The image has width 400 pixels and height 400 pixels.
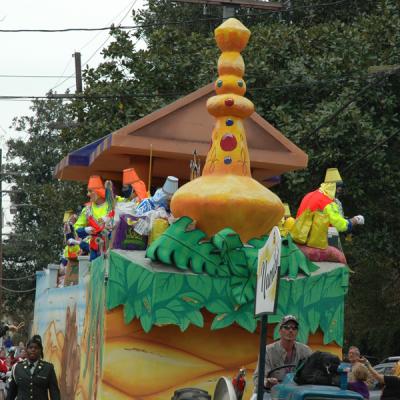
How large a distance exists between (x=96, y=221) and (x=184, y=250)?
3.45m

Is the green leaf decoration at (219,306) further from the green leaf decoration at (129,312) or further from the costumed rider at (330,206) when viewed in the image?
the costumed rider at (330,206)

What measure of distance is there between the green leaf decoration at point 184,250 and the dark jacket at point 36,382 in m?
1.79

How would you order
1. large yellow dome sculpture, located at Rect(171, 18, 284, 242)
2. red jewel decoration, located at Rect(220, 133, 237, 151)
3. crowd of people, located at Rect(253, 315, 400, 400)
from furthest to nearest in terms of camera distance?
red jewel decoration, located at Rect(220, 133, 237, 151) < large yellow dome sculpture, located at Rect(171, 18, 284, 242) < crowd of people, located at Rect(253, 315, 400, 400)

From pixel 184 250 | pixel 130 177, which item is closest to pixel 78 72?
pixel 130 177

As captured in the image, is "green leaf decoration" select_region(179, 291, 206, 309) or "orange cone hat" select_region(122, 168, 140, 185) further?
"orange cone hat" select_region(122, 168, 140, 185)

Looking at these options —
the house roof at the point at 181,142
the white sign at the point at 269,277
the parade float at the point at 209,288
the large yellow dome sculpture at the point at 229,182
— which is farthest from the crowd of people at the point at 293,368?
the house roof at the point at 181,142

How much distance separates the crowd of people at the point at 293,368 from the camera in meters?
Result: 10.1

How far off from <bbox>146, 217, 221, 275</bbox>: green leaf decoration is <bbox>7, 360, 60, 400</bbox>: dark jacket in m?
1.79

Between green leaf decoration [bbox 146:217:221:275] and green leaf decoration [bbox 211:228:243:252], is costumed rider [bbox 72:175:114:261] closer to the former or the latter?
green leaf decoration [bbox 146:217:221:275]

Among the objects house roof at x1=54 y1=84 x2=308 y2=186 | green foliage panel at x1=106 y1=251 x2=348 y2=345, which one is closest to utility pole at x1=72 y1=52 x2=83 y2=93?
house roof at x1=54 y1=84 x2=308 y2=186

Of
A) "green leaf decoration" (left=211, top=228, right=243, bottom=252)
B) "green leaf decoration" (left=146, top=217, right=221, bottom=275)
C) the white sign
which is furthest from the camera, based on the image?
"green leaf decoration" (left=211, top=228, right=243, bottom=252)

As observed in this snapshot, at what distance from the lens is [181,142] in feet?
54.4

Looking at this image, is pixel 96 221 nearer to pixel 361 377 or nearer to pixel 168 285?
pixel 168 285

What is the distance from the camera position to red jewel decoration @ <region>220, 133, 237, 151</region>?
47.2 ft
